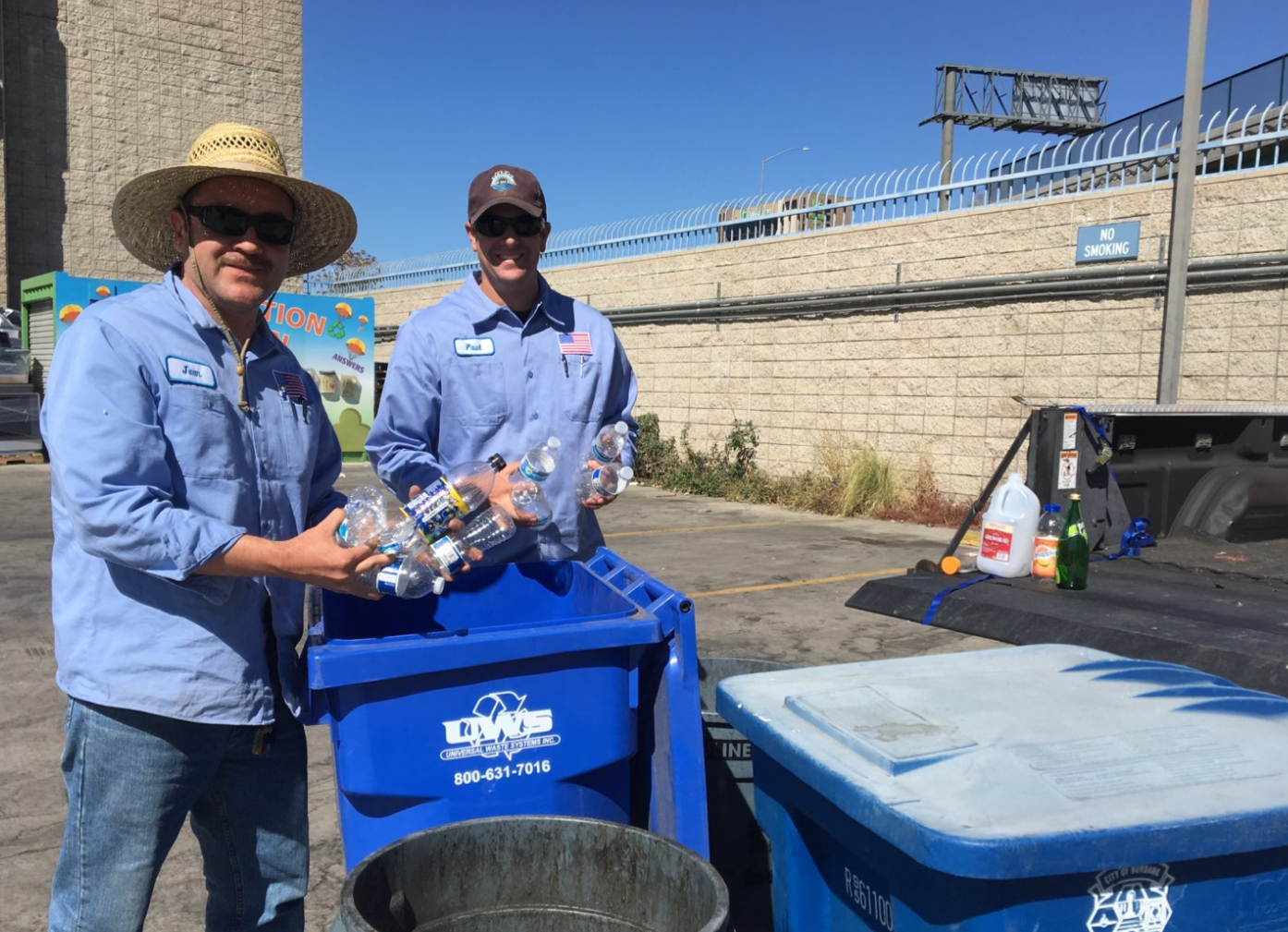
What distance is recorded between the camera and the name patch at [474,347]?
10.1 ft

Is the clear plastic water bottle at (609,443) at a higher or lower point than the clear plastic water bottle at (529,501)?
higher

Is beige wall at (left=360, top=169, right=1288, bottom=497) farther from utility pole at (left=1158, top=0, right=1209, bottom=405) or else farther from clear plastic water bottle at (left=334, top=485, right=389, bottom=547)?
clear plastic water bottle at (left=334, top=485, right=389, bottom=547)

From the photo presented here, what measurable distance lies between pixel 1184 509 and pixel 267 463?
17.2ft

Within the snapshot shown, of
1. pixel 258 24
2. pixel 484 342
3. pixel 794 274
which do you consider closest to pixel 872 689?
pixel 484 342

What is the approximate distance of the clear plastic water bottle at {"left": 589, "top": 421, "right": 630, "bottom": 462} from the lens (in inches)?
123

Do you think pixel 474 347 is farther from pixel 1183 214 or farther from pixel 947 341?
pixel 947 341

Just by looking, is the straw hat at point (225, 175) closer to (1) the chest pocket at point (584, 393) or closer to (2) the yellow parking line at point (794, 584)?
(1) the chest pocket at point (584, 393)

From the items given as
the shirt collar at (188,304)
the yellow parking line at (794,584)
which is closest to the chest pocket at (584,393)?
the shirt collar at (188,304)

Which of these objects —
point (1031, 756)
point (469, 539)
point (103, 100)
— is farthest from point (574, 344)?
point (103, 100)

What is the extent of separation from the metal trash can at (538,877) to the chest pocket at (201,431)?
0.86 meters

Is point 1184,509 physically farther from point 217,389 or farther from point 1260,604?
point 217,389

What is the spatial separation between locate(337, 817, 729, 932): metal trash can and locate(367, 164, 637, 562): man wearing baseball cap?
1234 millimetres

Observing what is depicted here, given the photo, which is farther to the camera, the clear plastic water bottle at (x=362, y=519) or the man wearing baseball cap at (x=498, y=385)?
the man wearing baseball cap at (x=498, y=385)

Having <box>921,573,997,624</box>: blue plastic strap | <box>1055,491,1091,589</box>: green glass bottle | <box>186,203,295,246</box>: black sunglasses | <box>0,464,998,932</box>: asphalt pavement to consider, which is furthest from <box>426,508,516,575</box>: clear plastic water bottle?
<box>1055,491,1091,589</box>: green glass bottle
